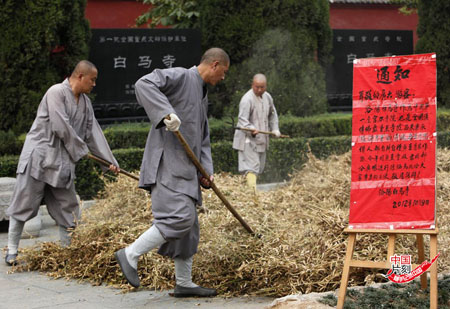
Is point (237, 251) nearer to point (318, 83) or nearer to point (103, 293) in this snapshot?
point (103, 293)

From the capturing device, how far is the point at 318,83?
48.5 ft

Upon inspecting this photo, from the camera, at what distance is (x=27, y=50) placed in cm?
1136

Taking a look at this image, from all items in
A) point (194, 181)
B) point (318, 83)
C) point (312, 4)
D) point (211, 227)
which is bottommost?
point (211, 227)

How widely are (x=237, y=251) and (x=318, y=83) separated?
8.90 metres

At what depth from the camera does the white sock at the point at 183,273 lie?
590 cm

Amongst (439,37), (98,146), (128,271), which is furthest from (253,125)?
(439,37)

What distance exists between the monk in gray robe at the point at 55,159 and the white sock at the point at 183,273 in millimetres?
1522

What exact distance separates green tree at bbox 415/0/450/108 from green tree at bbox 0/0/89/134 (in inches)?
316

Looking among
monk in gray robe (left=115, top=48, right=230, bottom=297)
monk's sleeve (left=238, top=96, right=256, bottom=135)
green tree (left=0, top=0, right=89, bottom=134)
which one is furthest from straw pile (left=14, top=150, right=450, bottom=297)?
green tree (left=0, top=0, right=89, bottom=134)

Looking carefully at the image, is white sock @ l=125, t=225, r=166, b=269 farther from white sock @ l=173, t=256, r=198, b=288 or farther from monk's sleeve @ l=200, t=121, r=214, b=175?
monk's sleeve @ l=200, t=121, r=214, b=175

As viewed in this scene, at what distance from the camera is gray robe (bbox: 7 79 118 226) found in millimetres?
7047

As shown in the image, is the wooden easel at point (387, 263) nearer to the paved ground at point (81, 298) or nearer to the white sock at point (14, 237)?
the paved ground at point (81, 298)

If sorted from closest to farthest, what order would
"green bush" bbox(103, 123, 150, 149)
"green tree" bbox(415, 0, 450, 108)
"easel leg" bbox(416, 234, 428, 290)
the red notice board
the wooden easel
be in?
the wooden easel
the red notice board
"easel leg" bbox(416, 234, 428, 290)
"green bush" bbox(103, 123, 150, 149)
"green tree" bbox(415, 0, 450, 108)

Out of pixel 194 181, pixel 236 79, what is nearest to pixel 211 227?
pixel 194 181
